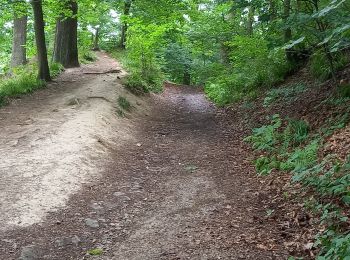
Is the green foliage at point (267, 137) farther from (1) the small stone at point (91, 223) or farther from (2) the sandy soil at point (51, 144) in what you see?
(1) the small stone at point (91, 223)

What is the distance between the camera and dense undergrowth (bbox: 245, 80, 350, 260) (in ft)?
13.3

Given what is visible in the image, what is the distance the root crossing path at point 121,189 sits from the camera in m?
4.43

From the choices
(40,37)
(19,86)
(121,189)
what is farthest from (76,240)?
(40,37)

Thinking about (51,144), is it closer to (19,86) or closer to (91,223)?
(91,223)

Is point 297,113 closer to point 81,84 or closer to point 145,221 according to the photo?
point 145,221

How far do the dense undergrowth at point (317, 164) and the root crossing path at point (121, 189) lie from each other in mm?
496

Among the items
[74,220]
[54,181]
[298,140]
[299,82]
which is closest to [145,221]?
[74,220]

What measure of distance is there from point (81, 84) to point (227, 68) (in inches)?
249

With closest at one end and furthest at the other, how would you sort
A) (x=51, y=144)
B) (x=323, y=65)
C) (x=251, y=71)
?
(x=51, y=144)
(x=323, y=65)
(x=251, y=71)

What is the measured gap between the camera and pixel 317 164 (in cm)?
568

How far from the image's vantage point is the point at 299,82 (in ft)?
33.4

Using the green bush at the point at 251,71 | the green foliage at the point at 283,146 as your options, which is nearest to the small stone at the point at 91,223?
the green foliage at the point at 283,146

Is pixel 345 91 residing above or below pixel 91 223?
above

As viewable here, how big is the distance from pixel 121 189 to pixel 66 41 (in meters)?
11.8
